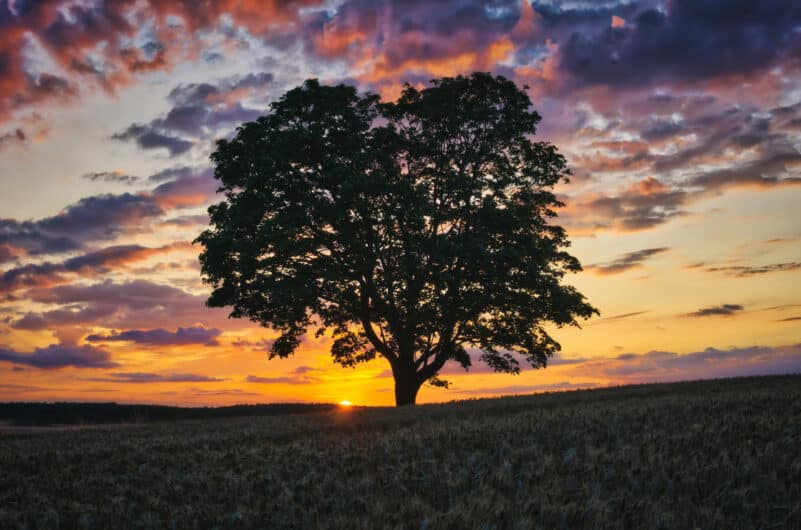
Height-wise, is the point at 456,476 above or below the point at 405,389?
below

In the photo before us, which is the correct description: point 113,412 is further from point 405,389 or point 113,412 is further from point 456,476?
point 456,476

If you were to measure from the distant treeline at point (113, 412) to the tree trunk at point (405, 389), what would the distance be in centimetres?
329

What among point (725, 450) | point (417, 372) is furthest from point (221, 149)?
point (725, 450)

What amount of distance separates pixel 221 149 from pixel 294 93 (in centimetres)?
436

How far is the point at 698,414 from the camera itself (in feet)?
42.4

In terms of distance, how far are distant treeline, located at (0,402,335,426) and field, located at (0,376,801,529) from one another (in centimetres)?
1460

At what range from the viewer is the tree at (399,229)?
27.9 meters

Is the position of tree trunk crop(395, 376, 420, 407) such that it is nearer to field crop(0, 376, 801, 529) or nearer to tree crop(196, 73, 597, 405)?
tree crop(196, 73, 597, 405)

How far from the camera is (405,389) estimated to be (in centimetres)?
3159

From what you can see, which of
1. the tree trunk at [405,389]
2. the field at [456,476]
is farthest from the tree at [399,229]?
the field at [456,476]

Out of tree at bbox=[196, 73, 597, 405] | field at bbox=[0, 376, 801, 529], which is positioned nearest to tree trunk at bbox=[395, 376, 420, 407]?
tree at bbox=[196, 73, 597, 405]

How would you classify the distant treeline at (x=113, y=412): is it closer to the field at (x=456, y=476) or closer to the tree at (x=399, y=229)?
the tree at (x=399, y=229)

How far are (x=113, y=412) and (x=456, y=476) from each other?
27.6 meters

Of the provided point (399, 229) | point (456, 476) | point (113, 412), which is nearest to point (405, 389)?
point (399, 229)
